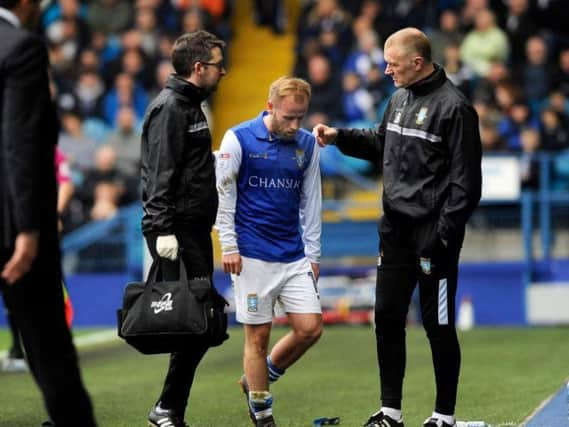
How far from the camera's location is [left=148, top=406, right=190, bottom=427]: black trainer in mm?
7457

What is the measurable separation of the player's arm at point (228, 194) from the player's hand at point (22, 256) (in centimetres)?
241

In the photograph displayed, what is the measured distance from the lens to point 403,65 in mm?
7480

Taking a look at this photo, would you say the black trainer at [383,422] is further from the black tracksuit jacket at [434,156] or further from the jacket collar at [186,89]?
the jacket collar at [186,89]

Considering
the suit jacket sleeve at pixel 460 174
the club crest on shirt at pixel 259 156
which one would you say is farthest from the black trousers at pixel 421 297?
the club crest on shirt at pixel 259 156

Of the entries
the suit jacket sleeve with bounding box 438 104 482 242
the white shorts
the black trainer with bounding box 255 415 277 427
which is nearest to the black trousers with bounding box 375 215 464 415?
the suit jacket sleeve with bounding box 438 104 482 242

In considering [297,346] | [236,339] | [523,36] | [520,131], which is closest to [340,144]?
[297,346]

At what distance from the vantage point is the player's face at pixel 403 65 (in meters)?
7.48

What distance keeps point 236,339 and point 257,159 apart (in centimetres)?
726

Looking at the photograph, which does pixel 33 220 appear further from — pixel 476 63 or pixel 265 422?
pixel 476 63

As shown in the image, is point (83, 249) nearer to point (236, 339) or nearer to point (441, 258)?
point (236, 339)

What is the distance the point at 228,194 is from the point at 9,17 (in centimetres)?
249

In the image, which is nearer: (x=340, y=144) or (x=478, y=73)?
(x=340, y=144)

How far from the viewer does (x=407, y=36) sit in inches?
295

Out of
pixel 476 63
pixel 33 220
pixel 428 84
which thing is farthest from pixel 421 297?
pixel 476 63
